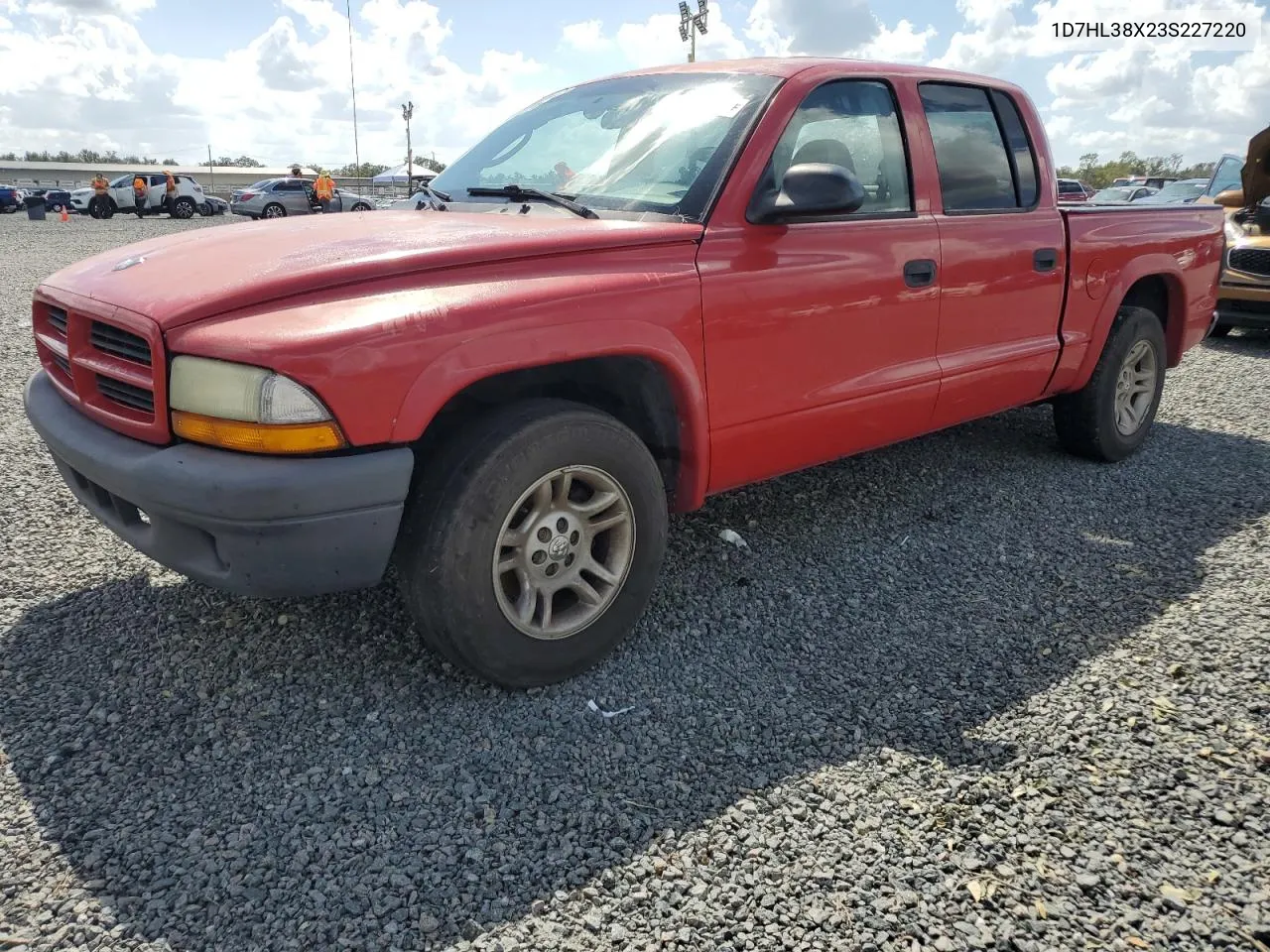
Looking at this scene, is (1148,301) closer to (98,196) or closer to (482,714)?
(482,714)

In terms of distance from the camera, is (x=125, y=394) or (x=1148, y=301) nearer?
(x=125, y=394)

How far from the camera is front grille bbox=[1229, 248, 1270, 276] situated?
8438 millimetres

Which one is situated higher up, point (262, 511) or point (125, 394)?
point (125, 394)

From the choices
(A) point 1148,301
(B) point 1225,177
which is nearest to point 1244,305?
(B) point 1225,177

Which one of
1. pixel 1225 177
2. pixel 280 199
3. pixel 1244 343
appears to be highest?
pixel 280 199

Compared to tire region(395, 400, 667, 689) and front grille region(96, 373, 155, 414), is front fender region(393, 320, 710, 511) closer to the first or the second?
tire region(395, 400, 667, 689)

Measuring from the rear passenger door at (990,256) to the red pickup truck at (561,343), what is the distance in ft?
0.05

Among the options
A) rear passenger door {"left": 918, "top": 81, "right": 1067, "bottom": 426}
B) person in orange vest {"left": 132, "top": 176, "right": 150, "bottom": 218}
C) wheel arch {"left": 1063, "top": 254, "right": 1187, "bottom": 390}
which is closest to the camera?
rear passenger door {"left": 918, "top": 81, "right": 1067, "bottom": 426}

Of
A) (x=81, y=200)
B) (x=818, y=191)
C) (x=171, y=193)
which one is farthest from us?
(x=81, y=200)

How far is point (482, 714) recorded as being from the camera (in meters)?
2.67

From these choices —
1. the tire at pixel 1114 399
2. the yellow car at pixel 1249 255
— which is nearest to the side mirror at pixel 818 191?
the tire at pixel 1114 399

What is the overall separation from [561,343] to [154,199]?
1315 inches

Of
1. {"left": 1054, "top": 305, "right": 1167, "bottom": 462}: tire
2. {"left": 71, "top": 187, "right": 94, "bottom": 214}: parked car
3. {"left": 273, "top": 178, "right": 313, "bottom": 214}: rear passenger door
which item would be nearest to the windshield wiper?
{"left": 1054, "top": 305, "right": 1167, "bottom": 462}: tire

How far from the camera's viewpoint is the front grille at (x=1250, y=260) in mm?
8438
